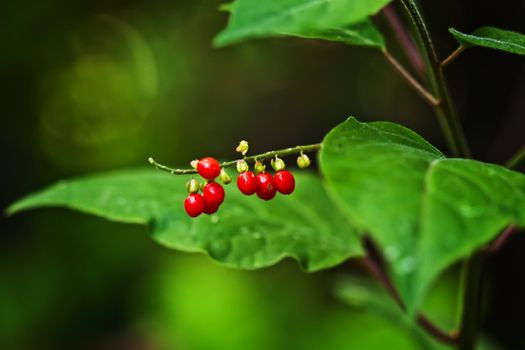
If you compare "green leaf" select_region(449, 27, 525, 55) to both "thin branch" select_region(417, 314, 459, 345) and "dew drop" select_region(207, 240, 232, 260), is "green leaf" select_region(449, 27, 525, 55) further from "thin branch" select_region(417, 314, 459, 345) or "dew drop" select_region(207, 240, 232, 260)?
"thin branch" select_region(417, 314, 459, 345)

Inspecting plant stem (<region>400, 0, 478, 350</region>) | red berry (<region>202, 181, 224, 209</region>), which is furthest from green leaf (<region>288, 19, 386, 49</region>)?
red berry (<region>202, 181, 224, 209</region>)

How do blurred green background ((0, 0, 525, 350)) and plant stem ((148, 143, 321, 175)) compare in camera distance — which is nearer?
plant stem ((148, 143, 321, 175))

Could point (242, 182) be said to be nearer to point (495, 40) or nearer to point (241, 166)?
point (241, 166)

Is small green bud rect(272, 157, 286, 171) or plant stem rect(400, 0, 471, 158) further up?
plant stem rect(400, 0, 471, 158)

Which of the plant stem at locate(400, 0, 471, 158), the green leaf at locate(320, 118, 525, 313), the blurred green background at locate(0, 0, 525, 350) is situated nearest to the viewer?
the green leaf at locate(320, 118, 525, 313)

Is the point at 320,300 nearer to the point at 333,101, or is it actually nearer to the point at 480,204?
A: the point at 333,101

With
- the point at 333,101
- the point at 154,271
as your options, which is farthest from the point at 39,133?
the point at 333,101
